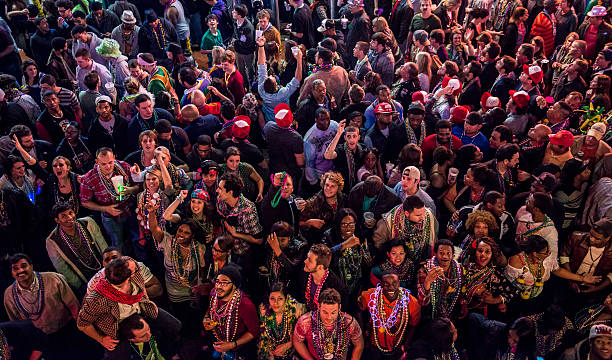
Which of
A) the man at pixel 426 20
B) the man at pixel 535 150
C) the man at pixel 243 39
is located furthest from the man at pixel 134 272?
the man at pixel 426 20

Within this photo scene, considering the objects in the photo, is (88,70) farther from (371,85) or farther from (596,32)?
(596,32)

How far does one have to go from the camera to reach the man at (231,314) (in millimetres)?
3453

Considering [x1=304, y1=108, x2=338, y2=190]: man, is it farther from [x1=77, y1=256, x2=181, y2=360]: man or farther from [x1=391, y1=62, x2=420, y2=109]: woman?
[x1=77, y1=256, x2=181, y2=360]: man

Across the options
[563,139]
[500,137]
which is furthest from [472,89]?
[563,139]

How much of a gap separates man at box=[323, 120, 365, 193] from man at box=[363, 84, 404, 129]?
600 millimetres

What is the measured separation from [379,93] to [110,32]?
4.43 meters

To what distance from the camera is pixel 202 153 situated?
4.80 metres

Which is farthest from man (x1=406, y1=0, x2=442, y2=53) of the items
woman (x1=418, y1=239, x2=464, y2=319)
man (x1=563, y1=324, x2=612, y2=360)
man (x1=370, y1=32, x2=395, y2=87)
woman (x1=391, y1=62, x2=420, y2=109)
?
man (x1=563, y1=324, x2=612, y2=360)

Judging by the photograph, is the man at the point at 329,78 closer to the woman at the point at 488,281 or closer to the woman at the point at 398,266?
the woman at the point at 398,266

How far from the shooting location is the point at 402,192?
14.1 feet

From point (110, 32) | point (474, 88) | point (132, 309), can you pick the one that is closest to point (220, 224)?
point (132, 309)

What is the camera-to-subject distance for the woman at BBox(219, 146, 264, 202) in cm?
445

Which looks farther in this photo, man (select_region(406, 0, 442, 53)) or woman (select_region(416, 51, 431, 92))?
man (select_region(406, 0, 442, 53))

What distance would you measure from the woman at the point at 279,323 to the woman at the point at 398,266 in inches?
23.7
